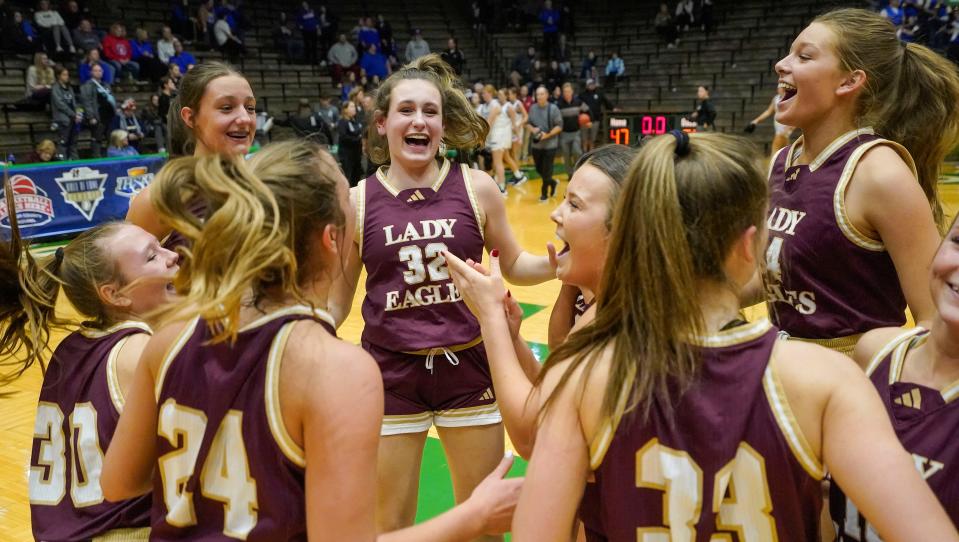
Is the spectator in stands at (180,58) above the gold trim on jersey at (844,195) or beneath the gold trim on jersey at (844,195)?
above

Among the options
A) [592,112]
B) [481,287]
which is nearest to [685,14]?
[592,112]

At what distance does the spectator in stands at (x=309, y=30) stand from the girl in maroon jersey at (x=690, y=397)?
65.3 ft

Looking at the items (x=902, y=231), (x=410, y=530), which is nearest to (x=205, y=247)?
(x=410, y=530)

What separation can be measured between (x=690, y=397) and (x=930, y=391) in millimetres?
571

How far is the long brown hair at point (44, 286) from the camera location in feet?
6.50

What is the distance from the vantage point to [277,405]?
1377 millimetres

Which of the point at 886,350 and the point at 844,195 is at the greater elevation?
the point at 844,195

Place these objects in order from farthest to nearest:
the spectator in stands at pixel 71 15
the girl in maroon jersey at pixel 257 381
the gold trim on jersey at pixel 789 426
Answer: the spectator in stands at pixel 71 15, the girl in maroon jersey at pixel 257 381, the gold trim on jersey at pixel 789 426

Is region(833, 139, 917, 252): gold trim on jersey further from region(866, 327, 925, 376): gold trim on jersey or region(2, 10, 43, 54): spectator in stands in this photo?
region(2, 10, 43, 54): spectator in stands

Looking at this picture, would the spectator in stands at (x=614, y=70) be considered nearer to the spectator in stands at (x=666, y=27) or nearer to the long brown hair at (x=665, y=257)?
the spectator in stands at (x=666, y=27)

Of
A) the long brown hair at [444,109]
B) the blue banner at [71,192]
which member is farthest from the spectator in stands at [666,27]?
the long brown hair at [444,109]

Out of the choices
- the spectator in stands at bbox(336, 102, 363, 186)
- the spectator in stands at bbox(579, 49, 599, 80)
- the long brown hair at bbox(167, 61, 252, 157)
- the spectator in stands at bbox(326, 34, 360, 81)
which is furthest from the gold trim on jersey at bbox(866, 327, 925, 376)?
the spectator in stands at bbox(579, 49, 599, 80)

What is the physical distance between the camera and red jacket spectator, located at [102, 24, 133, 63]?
50.9ft

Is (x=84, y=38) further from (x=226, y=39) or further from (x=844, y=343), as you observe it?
(x=844, y=343)
